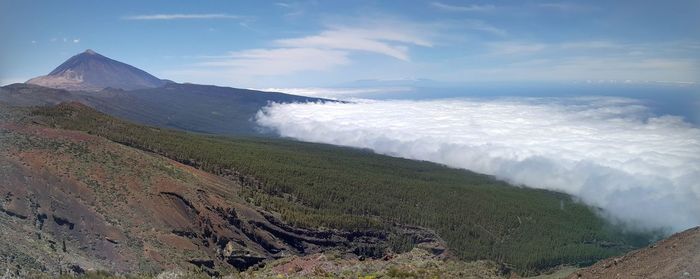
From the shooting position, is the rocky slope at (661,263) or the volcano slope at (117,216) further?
the volcano slope at (117,216)

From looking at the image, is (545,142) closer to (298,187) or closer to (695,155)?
(695,155)

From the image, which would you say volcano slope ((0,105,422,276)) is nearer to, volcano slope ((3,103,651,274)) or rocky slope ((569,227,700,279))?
volcano slope ((3,103,651,274))

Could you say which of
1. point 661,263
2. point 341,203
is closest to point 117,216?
point 341,203

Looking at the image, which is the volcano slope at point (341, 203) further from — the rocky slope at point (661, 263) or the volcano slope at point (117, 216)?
the rocky slope at point (661, 263)

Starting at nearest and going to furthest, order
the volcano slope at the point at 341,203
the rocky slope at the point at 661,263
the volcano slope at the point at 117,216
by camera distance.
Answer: the rocky slope at the point at 661,263
the volcano slope at the point at 117,216
the volcano slope at the point at 341,203

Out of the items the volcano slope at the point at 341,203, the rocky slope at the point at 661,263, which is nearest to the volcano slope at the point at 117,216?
the volcano slope at the point at 341,203

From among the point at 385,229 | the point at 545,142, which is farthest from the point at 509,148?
the point at 385,229

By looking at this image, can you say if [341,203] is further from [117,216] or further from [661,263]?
[661,263]
